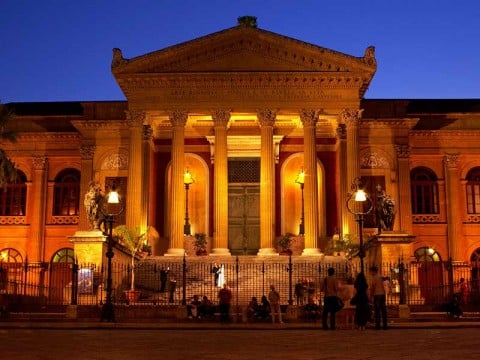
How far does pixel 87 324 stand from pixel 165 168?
20.4m

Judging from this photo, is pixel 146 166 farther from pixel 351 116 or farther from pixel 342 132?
pixel 351 116

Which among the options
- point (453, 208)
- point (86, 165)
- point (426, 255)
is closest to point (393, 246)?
point (426, 255)

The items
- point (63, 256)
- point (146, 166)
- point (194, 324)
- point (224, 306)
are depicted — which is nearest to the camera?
point (194, 324)

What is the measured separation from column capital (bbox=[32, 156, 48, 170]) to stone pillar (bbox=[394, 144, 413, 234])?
816 inches

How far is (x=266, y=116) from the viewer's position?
36469 mm

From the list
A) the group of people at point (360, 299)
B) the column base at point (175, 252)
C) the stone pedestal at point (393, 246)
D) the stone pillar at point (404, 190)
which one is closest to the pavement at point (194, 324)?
the group of people at point (360, 299)

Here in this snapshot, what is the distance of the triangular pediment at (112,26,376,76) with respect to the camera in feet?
119

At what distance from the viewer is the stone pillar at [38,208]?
4219cm

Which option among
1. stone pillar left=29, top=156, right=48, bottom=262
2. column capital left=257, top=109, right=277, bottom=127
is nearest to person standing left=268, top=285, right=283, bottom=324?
column capital left=257, top=109, right=277, bottom=127

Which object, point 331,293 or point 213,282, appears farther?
point 213,282

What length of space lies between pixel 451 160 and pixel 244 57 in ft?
48.0

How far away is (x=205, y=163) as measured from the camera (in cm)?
4128
